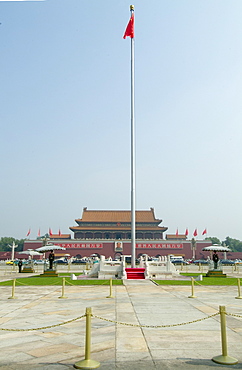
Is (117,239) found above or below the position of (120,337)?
above

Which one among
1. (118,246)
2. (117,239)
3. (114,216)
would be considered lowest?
(118,246)

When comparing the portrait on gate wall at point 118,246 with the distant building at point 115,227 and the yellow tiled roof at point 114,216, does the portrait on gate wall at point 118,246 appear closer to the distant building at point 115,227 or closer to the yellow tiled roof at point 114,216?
the distant building at point 115,227

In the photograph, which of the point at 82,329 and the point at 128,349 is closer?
the point at 128,349

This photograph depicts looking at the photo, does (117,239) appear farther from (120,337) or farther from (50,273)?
(120,337)

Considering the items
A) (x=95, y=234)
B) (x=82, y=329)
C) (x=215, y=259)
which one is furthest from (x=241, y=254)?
(x=82, y=329)

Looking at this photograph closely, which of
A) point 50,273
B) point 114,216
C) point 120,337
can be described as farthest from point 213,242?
point 120,337

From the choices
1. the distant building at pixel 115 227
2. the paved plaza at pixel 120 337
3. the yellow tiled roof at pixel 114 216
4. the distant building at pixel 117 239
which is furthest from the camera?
the yellow tiled roof at pixel 114 216

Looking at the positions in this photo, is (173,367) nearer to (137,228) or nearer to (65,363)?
(65,363)

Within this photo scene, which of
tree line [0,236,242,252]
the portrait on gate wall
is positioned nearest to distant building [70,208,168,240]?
the portrait on gate wall

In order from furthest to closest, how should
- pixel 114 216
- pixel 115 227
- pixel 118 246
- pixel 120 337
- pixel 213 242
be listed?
pixel 213 242 < pixel 114 216 < pixel 115 227 < pixel 118 246 < pixel 120 337

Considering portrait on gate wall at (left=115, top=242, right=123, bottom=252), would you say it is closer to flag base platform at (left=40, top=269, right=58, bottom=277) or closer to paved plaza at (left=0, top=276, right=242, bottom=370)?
flag base platform at (left=40, top=269, right=58, bottom=277)

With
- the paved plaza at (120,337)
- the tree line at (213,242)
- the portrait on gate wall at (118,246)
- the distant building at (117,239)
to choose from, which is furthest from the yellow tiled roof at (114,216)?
the paved plaza at (120,337)

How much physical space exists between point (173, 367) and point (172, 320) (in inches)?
133

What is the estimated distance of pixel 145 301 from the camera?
11.3 meters
